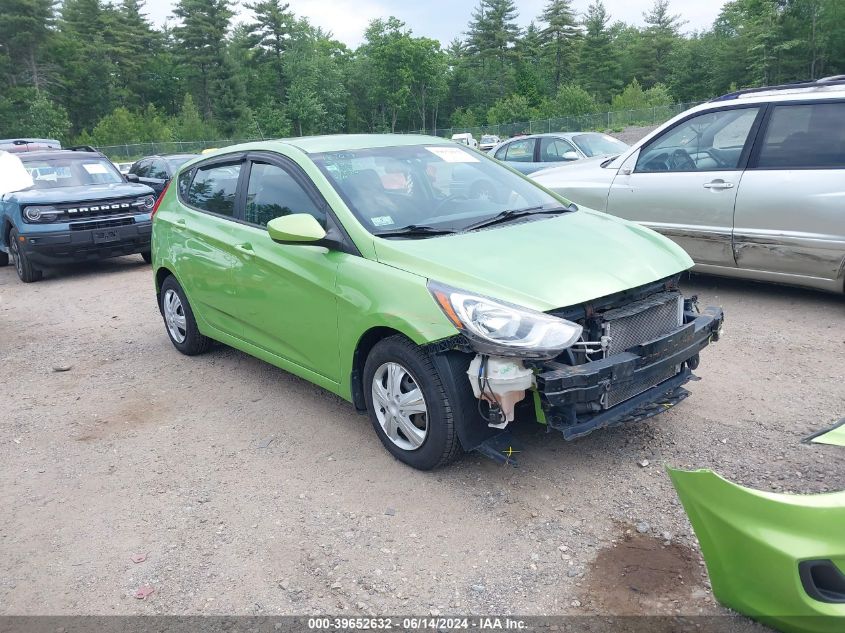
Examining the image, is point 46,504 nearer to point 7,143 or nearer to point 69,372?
point 69,372

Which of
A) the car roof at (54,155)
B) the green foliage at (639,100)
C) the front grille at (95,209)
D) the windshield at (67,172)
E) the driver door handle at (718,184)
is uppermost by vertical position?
the green foliage at (639,100)

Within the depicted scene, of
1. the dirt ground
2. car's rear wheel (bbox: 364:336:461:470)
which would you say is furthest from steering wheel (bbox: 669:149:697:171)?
car's rear wheel (bbox: 364:336:461:470)

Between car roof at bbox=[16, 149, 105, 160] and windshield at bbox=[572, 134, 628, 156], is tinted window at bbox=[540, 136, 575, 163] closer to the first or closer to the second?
windshield at bbox=[572, 134, 628, 156]

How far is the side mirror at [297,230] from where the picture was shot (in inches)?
153

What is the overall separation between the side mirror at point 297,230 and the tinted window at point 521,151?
10.1m

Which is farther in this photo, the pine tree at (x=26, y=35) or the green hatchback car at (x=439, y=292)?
the pine tree at (x=26, y=35)

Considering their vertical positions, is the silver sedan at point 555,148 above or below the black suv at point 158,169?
above

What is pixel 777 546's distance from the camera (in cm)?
207

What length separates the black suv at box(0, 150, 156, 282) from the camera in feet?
31.6

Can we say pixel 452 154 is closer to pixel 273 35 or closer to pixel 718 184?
pixel 718 184

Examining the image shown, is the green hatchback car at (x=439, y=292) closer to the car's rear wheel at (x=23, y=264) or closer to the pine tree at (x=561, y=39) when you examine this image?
the car's rear wheel at (x=23, y=264)

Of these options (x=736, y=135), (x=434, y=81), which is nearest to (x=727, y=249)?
(x=736, y=135)

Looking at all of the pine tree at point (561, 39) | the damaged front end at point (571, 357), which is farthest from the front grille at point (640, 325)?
the pine tree at point (561, 39)

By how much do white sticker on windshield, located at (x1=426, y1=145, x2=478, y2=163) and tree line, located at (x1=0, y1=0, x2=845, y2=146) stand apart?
5666cm
